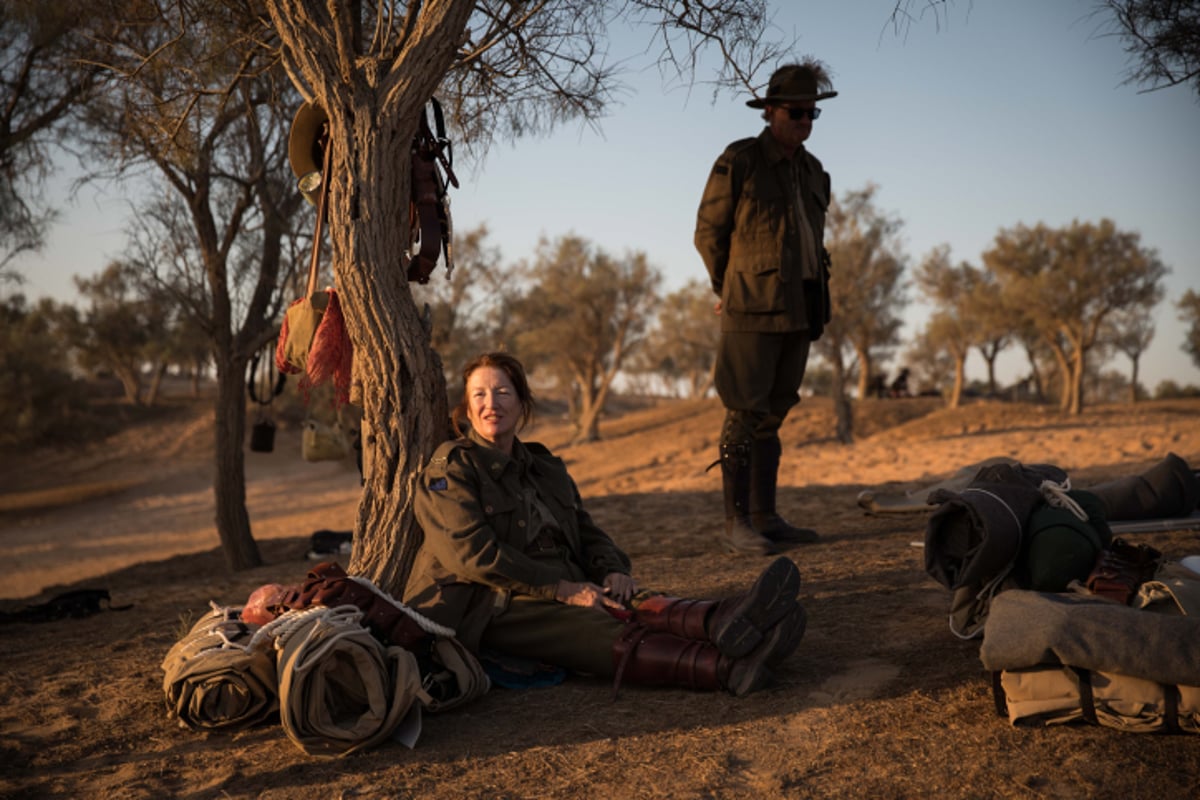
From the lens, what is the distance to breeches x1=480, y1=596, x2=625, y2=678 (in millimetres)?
3152

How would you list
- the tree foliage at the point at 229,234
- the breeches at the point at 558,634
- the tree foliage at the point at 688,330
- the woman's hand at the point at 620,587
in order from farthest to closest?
the tree foliage at the point at 688,330 → the tree foliage at the point at 229,234 → the woman's hand at the point at 620,587 → the breeches at the point at 558,634

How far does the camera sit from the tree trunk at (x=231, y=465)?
7855 millimetres

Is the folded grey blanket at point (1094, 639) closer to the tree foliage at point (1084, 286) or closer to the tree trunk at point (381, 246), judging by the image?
the tree trunk at point (381, 246)

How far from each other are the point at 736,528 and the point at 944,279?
30.4m

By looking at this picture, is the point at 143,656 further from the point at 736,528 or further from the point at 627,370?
the point at 627,370

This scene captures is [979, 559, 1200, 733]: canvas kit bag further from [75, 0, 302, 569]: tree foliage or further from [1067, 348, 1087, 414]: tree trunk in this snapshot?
[1067, 348, 1087, 414]: tree trunk

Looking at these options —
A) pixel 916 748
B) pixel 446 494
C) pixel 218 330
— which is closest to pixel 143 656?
pixel 446 494

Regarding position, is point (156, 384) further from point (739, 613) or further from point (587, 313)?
point (739, 613)

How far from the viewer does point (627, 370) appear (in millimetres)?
48156

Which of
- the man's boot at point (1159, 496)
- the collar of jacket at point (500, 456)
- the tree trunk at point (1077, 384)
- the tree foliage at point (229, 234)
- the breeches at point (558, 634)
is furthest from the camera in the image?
the tree trunk at point (1077, 384)

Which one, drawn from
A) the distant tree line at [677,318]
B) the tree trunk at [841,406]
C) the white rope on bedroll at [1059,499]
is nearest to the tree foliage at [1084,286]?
the distant tree line at [677,318]

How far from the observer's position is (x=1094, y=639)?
2.41 meters

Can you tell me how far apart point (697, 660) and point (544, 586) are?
0.57m

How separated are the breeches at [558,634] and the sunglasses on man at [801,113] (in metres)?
2.76
